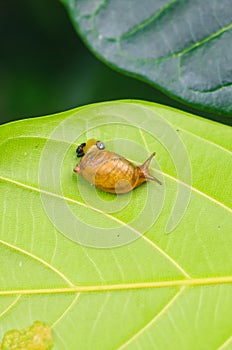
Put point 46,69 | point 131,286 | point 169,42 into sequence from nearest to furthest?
point 169,42, point 131,286, point 46,69

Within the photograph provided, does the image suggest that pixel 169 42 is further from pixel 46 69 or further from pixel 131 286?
pixel 46 69

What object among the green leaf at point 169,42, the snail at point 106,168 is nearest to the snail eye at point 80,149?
the snail at point 106,168

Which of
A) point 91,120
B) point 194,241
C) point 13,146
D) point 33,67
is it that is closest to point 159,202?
point 194,241

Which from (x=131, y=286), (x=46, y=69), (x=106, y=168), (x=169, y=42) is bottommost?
(x=131, y=286)

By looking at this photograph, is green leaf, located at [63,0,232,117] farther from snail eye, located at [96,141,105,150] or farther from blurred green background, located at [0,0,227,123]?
blurred green background, located at [0,0,227,123]

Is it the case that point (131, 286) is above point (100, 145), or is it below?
below

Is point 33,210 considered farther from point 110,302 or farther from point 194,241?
point 194,241

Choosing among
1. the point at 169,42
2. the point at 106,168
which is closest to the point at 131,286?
the point at 106,168
